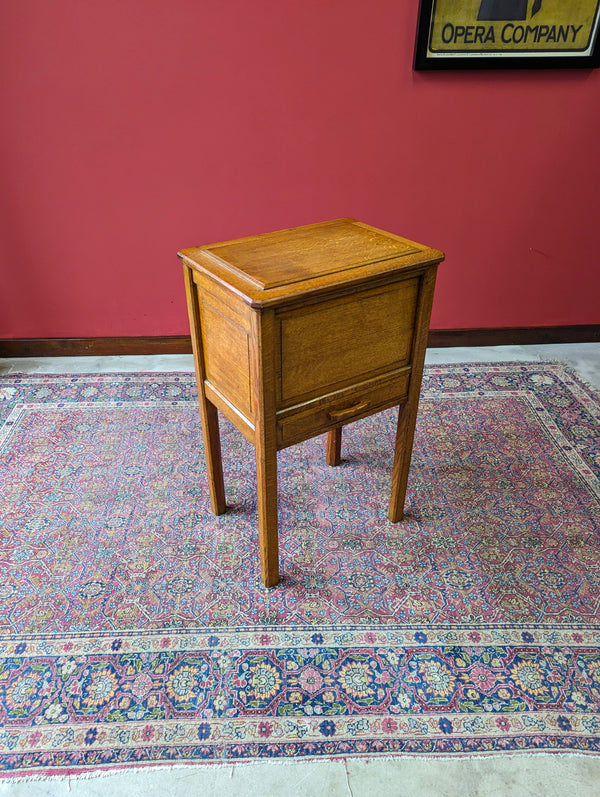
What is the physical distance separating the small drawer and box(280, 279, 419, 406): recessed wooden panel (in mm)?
34

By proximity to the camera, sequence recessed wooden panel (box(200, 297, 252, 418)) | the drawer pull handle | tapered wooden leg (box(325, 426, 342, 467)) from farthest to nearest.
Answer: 1. tapered wooden leg (box(325, 426, 342, 467))
2. the drawer pull handle
3. recessed wooden panel (box(200, 297, 252, 418))

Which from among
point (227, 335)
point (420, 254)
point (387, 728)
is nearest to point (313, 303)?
point (227, 335)

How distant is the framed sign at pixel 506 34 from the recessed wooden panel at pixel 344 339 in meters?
1.58

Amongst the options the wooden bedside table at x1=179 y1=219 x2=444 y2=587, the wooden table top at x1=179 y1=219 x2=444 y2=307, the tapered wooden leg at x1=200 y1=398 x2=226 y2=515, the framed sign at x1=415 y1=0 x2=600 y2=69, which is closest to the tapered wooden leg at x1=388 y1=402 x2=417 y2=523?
the wooden bedside table at x1=179 y1=219 x2=444 y2=587

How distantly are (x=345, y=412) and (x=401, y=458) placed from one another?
402 millimetres

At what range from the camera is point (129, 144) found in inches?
104

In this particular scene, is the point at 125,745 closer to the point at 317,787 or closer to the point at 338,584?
the point at 317,787

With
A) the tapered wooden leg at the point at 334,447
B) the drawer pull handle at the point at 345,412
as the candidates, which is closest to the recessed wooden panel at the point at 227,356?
the drawer pull handle at the point at 345,412

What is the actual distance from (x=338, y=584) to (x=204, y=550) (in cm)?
48

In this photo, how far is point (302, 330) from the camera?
1455 millimetres

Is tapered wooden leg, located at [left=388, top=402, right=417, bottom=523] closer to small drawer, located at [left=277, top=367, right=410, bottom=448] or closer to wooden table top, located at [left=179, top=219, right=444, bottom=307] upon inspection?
small drawer, located at [left=277, top=367, right=410, bottom=448]

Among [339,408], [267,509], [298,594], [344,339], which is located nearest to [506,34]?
[344,339]

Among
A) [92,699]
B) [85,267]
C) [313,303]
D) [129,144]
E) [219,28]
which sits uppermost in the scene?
[219,28]

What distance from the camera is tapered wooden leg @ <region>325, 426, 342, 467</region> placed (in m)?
2.27
